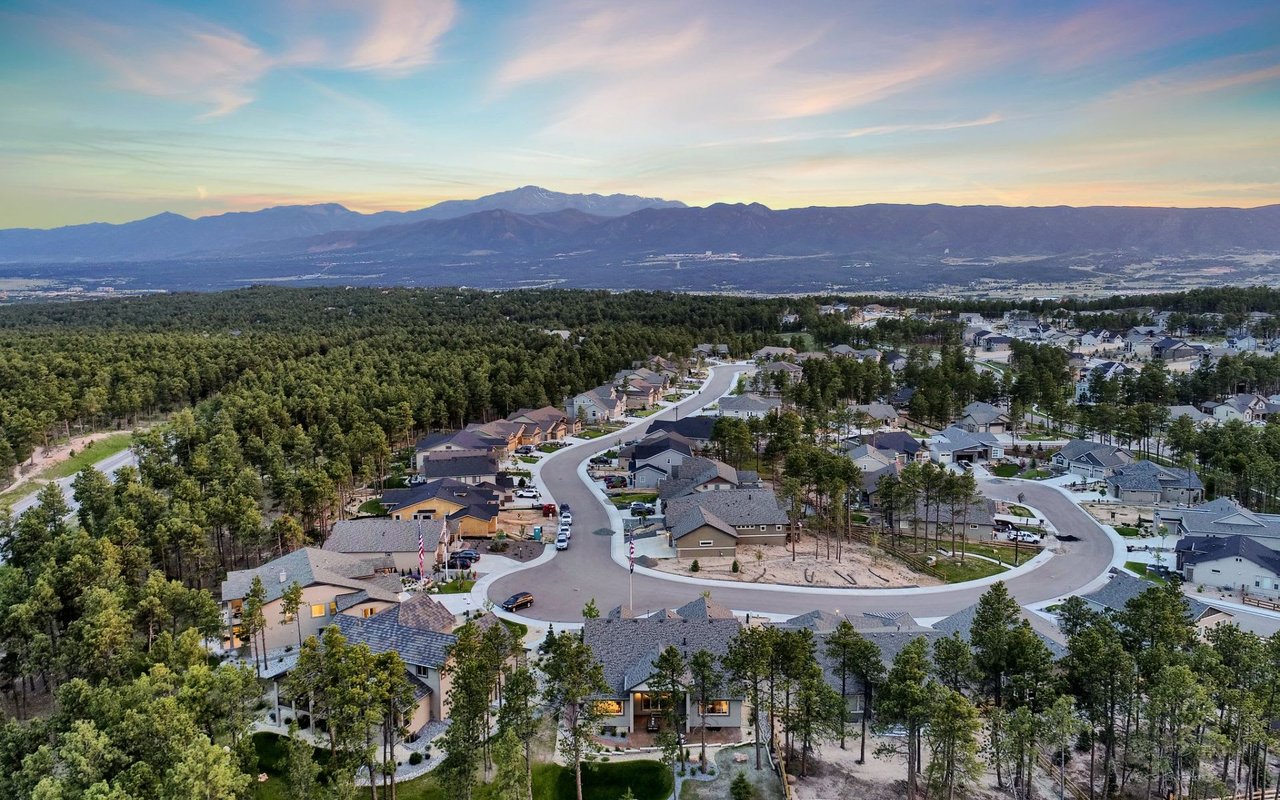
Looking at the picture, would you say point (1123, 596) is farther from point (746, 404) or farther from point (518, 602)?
point (746, 404)

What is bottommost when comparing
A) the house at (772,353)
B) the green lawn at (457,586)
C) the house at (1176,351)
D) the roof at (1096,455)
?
the green lawn at (457,586)

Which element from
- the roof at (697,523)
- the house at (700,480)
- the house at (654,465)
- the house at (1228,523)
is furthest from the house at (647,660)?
the house at (1228,523)

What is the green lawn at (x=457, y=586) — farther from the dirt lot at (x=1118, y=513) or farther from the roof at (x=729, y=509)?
the dirt lot at (x=1118, y=513)

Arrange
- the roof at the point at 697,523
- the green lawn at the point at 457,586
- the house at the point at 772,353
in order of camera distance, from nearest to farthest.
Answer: the green lawn at the point at 457,586 → the roof at the point at 697,523 → the house at the point at 772,353

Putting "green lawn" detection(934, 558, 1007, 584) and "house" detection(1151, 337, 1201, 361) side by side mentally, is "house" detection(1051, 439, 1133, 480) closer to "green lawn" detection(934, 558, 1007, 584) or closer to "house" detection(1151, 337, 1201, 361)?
"green lawn" detection(934, 558, 1007, 584)

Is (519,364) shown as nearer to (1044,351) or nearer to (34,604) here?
(34,604)

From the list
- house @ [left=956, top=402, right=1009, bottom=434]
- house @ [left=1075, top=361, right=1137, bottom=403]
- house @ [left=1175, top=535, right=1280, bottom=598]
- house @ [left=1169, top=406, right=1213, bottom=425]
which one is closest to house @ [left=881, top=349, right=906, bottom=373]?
house @ [left=1075, top=361, right=1137, bottom=403]
